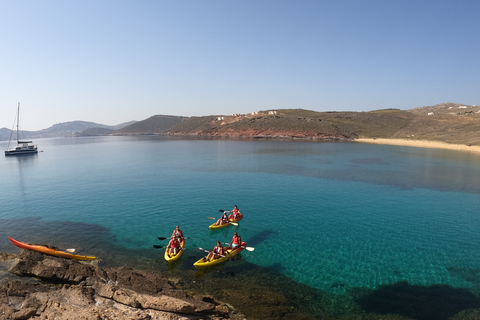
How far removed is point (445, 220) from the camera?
28766 millimetres

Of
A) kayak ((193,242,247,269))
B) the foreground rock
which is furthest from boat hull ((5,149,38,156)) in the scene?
kayak ((193,242,247,269))

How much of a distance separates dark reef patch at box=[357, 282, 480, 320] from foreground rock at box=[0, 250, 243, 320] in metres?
8.36

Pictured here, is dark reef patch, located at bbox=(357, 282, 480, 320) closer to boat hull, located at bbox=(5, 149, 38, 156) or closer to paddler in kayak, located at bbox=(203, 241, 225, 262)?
paddler in kayak, located at bbox=(203, 241, 225, 262)

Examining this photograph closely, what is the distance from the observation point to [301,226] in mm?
27219

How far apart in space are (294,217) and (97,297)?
69.9ft

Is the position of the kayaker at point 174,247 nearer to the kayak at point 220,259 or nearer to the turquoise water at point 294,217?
the turquoise water at point 294,217

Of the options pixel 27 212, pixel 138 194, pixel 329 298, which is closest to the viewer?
pixel 329 298

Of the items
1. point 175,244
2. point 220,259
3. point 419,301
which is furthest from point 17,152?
point 419,301

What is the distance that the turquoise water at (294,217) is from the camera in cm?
1997

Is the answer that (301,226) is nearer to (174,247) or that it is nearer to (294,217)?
(294,217)

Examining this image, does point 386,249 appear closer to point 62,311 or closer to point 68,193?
point 62,311

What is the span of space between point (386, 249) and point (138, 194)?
32723 mm

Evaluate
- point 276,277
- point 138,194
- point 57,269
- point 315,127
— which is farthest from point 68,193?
point 315,127

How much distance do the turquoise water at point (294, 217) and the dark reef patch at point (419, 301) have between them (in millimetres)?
820
